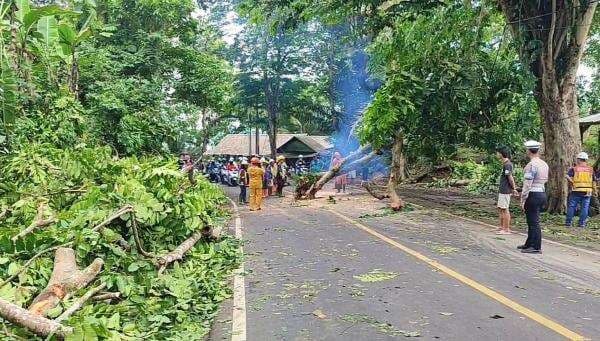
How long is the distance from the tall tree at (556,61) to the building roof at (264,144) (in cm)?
3051

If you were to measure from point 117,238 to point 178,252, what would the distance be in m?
1.06

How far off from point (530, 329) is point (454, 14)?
32.7 feet

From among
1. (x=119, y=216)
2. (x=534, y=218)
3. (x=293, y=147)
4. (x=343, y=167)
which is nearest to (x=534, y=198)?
(x=534, y=218)

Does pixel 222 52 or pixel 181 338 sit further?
pixel 222 52

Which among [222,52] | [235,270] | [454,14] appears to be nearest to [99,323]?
[235,270]

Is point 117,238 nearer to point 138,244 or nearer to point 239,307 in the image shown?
point 138,244

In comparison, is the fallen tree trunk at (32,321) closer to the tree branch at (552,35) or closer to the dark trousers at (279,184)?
the tree branch at (552,35)

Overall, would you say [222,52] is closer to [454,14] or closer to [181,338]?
[454,14]

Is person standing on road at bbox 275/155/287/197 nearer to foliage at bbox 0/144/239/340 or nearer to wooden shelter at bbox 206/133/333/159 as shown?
foliage at bbox 0/144/239/340

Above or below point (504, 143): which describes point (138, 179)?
below

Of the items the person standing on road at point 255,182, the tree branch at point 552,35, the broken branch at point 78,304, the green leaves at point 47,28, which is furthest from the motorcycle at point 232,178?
the broken branch at point 78,304

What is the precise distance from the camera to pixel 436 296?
6.15 meters

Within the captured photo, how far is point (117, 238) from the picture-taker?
21.7 feet

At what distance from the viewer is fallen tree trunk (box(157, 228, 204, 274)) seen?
684 centimetres
